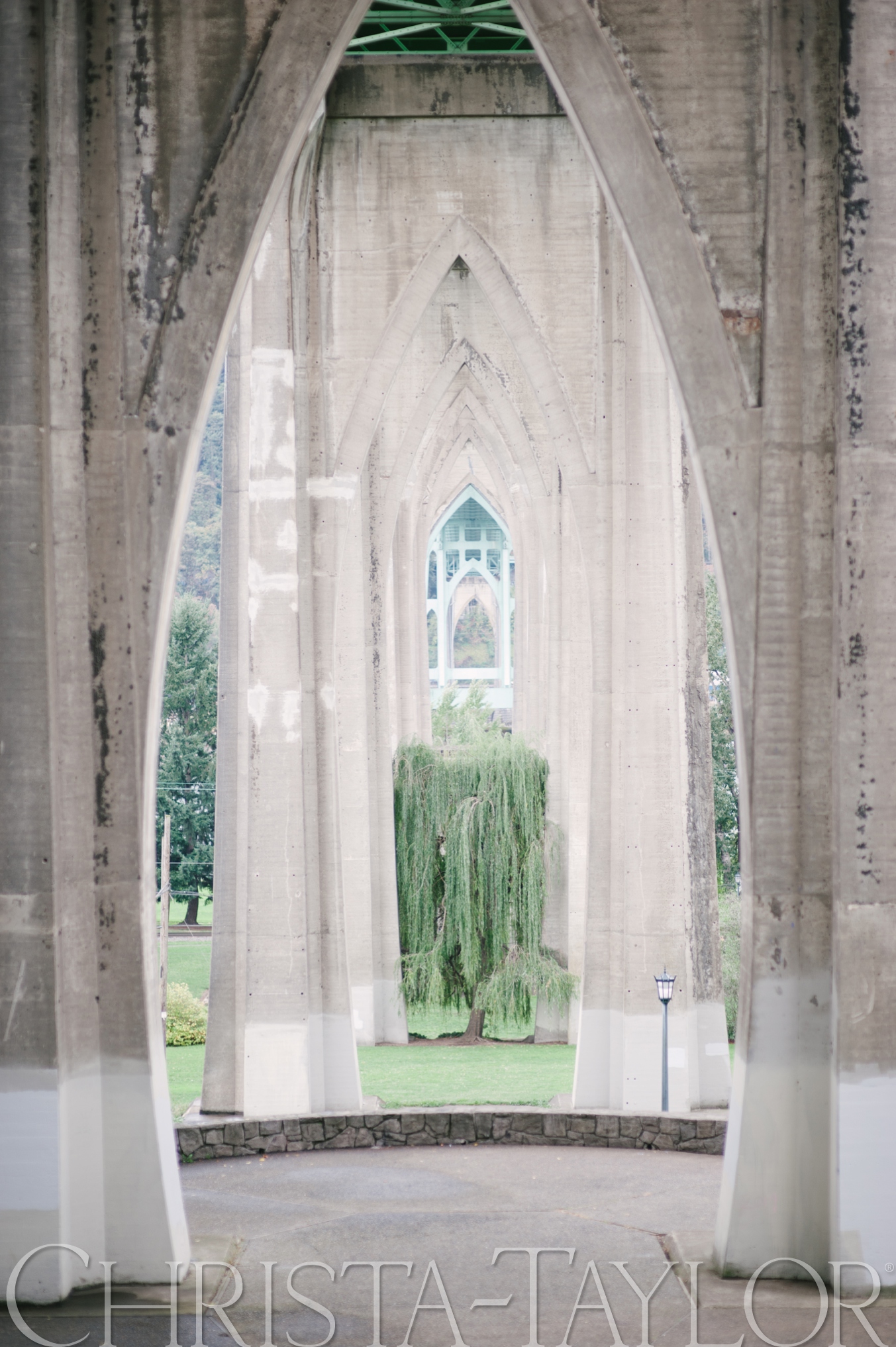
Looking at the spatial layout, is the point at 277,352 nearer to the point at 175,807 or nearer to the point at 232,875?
the point at 232,875

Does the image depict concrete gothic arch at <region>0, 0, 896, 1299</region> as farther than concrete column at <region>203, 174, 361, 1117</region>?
No

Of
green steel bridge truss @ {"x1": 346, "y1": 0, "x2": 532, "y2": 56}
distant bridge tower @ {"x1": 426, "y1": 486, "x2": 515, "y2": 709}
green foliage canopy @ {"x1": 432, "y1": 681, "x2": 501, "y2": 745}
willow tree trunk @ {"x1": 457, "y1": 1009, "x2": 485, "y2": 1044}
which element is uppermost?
green steel bridge truss @ {"x1": 346, "y1": 0, "x2": 532, "y2": 56}

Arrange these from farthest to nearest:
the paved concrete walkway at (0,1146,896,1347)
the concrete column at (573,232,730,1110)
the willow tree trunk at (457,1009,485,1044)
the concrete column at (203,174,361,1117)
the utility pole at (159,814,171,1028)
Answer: the willow tree trunk at (457,1009,485,1044), the utility pole at (159,814,171,1028), the concrete column at (573,232,730,1110), the concrete column at (203,174,361,1117), the paved concrete walkway at (0,1146,896,1347)

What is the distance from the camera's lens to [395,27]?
58.0 feet

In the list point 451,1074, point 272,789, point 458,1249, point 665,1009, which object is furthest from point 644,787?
point 458,1249

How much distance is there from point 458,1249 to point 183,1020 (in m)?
15.5

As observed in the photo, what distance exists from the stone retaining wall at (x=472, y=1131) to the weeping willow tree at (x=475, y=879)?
31.1 ft

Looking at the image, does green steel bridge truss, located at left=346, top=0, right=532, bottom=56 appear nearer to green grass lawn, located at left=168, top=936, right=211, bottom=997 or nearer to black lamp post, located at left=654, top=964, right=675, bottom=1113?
black lamp post, located at left=654, top=964, right=675, bottom=1113

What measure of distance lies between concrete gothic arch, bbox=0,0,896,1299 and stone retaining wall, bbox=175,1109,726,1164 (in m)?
3.32

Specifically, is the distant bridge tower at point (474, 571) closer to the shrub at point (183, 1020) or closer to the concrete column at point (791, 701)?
the shrub at point (183, 1020)

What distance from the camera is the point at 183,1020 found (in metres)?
22.9

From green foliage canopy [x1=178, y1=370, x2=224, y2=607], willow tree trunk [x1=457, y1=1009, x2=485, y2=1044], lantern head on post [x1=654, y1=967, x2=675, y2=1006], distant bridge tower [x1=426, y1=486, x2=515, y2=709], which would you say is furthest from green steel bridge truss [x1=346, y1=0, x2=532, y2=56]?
distant bridge tower [x1=426, y1=486, x2=515, y2=709]

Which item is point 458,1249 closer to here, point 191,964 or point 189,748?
point 191,964

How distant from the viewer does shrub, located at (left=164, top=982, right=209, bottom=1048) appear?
73.9 ft
